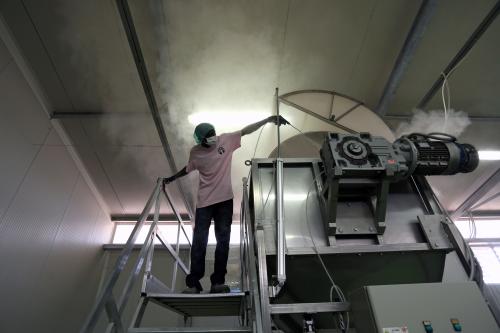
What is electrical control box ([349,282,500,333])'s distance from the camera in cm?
128

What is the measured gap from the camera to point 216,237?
2.47 metres

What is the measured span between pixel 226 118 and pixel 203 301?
288 cm

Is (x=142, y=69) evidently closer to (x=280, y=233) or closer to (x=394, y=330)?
(x=280, y=233)

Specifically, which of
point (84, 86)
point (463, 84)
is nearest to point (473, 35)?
point (463, 84)

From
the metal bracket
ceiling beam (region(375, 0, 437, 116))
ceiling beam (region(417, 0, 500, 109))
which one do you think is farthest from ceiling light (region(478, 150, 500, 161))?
the metal bracket

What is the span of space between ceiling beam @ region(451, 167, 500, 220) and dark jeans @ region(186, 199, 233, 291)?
5525 mm

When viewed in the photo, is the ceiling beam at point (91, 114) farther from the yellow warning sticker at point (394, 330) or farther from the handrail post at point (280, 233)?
the yellow warning sticker at point (394, 330)

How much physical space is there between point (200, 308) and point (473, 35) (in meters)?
4.30

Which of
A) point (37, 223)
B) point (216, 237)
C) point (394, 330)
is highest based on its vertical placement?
point (37, 223)

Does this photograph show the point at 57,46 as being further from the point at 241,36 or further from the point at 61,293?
the point at 61,293

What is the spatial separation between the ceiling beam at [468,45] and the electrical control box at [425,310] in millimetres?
3386

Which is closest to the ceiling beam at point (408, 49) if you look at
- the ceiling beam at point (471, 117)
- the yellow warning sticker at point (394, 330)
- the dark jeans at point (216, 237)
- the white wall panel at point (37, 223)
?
the ceiling beam at point (471, 117)

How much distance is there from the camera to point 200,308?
7.63 ft

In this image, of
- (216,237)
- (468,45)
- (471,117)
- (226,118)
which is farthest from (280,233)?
(471,117)
